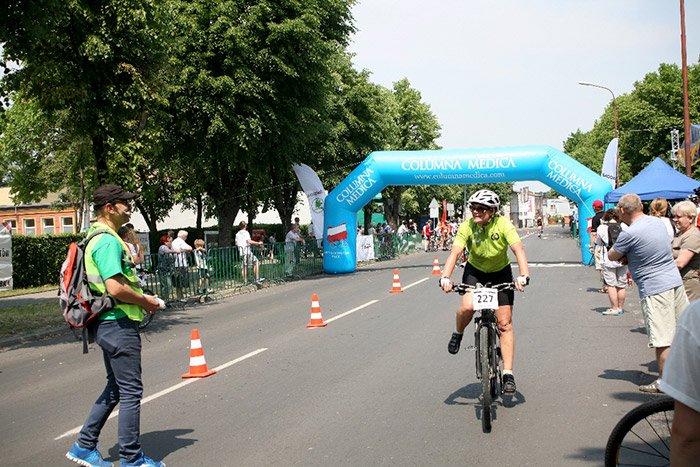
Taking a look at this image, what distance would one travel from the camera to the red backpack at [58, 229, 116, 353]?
4184mm

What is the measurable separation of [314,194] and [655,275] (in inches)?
806

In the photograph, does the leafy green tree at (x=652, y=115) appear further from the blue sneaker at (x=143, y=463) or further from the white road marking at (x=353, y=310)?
the blue sneaker at (x=143, y=463)

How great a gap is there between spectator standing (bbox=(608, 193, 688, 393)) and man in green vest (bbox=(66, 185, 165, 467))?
406 centimetres

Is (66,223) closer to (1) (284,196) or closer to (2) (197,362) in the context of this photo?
(1) (284,196)

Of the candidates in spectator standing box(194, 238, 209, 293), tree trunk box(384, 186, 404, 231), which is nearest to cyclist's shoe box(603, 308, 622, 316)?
spectator standing box(194, 238, 209, 293)

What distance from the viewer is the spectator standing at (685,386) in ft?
6.84

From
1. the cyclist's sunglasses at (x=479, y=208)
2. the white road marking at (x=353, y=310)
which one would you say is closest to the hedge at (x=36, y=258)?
the white road marking at (x=353, y=310)

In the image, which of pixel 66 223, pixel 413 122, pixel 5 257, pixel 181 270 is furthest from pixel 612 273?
pixel 66 223

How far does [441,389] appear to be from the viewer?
6441 millimetres

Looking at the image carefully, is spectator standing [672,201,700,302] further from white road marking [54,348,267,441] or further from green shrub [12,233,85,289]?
green shrub [12,233,85,289]

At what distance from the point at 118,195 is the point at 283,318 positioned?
8.09 metres

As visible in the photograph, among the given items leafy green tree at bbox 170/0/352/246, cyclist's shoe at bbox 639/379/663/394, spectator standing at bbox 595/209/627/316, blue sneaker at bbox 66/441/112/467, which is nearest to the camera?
blue sneaker at bbox 66/441/112/467

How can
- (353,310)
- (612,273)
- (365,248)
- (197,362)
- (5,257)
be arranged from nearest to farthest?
1. (197,362)
2. (612,273)
3. (353,310)
4. (5,257)
5. (365,248)

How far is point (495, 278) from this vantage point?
585cm
